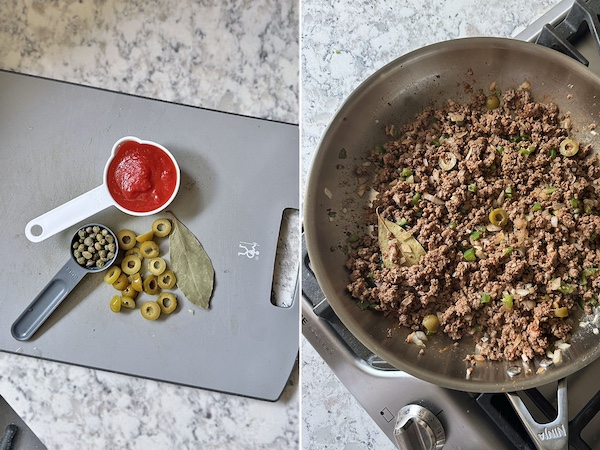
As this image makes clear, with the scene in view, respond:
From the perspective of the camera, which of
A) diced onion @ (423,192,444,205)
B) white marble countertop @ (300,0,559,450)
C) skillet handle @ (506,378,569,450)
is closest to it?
skillet handle @ (506,378,569,450)

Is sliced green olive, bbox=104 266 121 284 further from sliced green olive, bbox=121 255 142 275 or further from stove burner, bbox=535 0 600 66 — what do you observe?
stove burner, bbox=535 0 600 66

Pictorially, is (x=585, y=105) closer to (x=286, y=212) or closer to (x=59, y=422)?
(x=286, y=212)

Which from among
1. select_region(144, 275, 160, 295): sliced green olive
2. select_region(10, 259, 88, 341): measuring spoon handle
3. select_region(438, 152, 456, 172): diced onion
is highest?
select_region(438, 152, 456, 172): diced onion

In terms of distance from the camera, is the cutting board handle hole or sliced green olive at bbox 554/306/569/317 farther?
the cutting board handle hole

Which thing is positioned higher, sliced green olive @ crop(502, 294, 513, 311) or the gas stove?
Answer: sliced green olive @ crop(502, 294, 513, 311)

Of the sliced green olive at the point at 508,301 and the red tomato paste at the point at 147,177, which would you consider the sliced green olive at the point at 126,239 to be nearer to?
the red tomato paste at the point at 147,177

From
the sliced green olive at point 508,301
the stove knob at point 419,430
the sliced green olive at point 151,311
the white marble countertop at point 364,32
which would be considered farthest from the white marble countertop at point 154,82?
the sliced green olive at point 508,301

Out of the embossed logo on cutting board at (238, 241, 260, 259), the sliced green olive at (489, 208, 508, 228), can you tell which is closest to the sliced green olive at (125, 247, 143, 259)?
the embossed logo on cutting board at (238, 241, 260, 259)

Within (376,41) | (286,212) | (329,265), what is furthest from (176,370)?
(376,41)
